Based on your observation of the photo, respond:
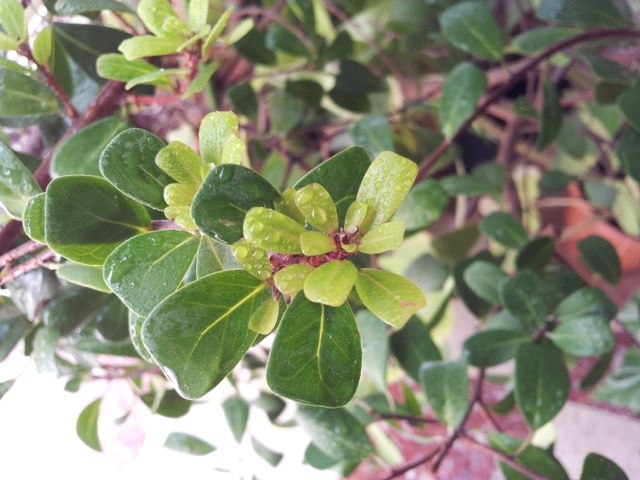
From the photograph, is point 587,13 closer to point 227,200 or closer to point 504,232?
point 504,232

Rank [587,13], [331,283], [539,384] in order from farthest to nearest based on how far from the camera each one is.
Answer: [587,13] < [539,384] < [331,283]

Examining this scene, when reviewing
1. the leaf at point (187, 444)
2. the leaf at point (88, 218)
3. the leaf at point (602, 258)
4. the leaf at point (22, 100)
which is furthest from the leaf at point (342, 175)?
the leaf at point (602, 258)

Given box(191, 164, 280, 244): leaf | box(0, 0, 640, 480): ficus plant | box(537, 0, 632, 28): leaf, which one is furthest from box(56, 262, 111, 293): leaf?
box(537, 0, 632, 28): leaf

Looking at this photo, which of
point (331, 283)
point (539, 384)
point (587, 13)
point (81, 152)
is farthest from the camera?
point (587, 13)

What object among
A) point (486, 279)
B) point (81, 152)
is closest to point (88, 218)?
point (81, 152)

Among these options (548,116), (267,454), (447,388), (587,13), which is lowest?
(267,454)

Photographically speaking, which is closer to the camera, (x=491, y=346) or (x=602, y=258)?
(x=491, y=346)

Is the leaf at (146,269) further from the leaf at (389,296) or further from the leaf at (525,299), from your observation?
the leaf at (525,299)
